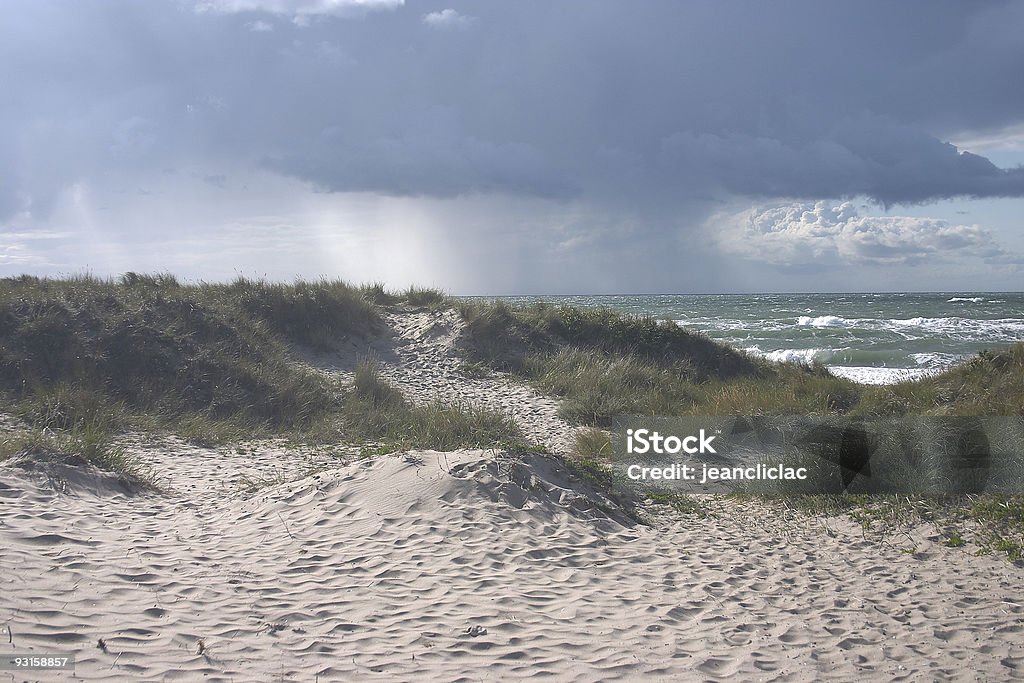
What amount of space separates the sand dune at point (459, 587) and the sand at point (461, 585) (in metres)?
0.02

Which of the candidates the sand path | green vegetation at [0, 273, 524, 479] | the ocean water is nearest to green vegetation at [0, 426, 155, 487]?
green vegetation at [0, 273, 524, 479]

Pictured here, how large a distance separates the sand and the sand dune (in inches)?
0.8

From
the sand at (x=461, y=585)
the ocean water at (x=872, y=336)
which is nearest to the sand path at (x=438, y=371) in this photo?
the sand at (x=461, y=585)

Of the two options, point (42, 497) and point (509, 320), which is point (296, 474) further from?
point (509, 320)

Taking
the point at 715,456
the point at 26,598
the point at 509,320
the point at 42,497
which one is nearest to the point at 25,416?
the point at 42,497

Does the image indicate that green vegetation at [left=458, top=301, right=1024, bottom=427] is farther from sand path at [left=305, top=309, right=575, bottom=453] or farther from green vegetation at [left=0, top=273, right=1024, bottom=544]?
sand path at [left=305, top=309, right=575, bottom=453]

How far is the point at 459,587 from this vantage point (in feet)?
17.6

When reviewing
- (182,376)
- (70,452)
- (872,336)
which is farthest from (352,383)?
(872,336)

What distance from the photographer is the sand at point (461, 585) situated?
429cm

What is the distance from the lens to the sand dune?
429 cm

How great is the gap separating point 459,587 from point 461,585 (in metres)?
0.03

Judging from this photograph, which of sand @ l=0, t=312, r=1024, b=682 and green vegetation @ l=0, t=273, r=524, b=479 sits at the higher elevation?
green vegetation @ l=0, t=273, r=524, b=479

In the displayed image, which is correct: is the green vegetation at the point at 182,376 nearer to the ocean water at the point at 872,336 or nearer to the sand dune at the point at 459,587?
the sand dune at the point at 459,587

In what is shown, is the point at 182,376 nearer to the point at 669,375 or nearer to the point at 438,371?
the point at 438,371
